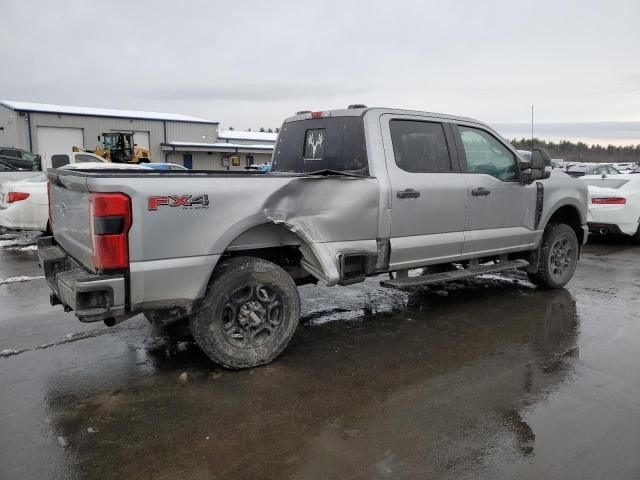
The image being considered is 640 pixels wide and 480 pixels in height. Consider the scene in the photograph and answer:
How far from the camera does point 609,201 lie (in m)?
10.7

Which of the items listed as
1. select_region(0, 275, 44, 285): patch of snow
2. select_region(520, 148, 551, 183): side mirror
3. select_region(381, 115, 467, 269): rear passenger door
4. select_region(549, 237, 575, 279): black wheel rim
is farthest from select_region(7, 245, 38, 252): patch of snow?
select_region(549, 237, 575, 279): black wheel rim

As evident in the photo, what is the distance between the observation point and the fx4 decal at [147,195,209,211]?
11.9ft

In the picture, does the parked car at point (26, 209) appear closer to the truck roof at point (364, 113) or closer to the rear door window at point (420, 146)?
the truck roof at point (364, 113)

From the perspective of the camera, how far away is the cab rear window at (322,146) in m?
5.03

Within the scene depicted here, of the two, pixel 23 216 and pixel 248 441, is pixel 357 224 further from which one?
pixel 23 216

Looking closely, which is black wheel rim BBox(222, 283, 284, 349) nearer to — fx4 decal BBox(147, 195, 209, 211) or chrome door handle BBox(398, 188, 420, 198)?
fx4 decal BBox(147, 195, 209, 211)

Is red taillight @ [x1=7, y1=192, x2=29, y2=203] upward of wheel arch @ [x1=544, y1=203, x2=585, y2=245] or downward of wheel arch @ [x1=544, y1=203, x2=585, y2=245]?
upward

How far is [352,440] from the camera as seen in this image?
3258 millimetres

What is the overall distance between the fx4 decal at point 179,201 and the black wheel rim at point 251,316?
753 mm

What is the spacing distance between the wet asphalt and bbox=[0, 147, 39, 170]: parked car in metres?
23.0

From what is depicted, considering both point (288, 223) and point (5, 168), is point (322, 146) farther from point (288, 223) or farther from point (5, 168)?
point (5, 168)

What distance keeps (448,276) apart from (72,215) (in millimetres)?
3555

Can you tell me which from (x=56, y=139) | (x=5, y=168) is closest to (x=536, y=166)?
(x=5, y=168)

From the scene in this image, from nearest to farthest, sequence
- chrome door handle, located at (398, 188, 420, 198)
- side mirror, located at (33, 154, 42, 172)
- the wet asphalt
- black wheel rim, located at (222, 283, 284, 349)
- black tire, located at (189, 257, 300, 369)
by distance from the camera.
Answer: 1. the wet asphalt
2. black tire, located at (189, 257, 300, 369)
3. black wheel rim, located at (222, 283, 284, 349)
4. chrome door handle, located at (398, 188, 420, 198)
5. side mirror, located at (33, 154, 42, 172)
